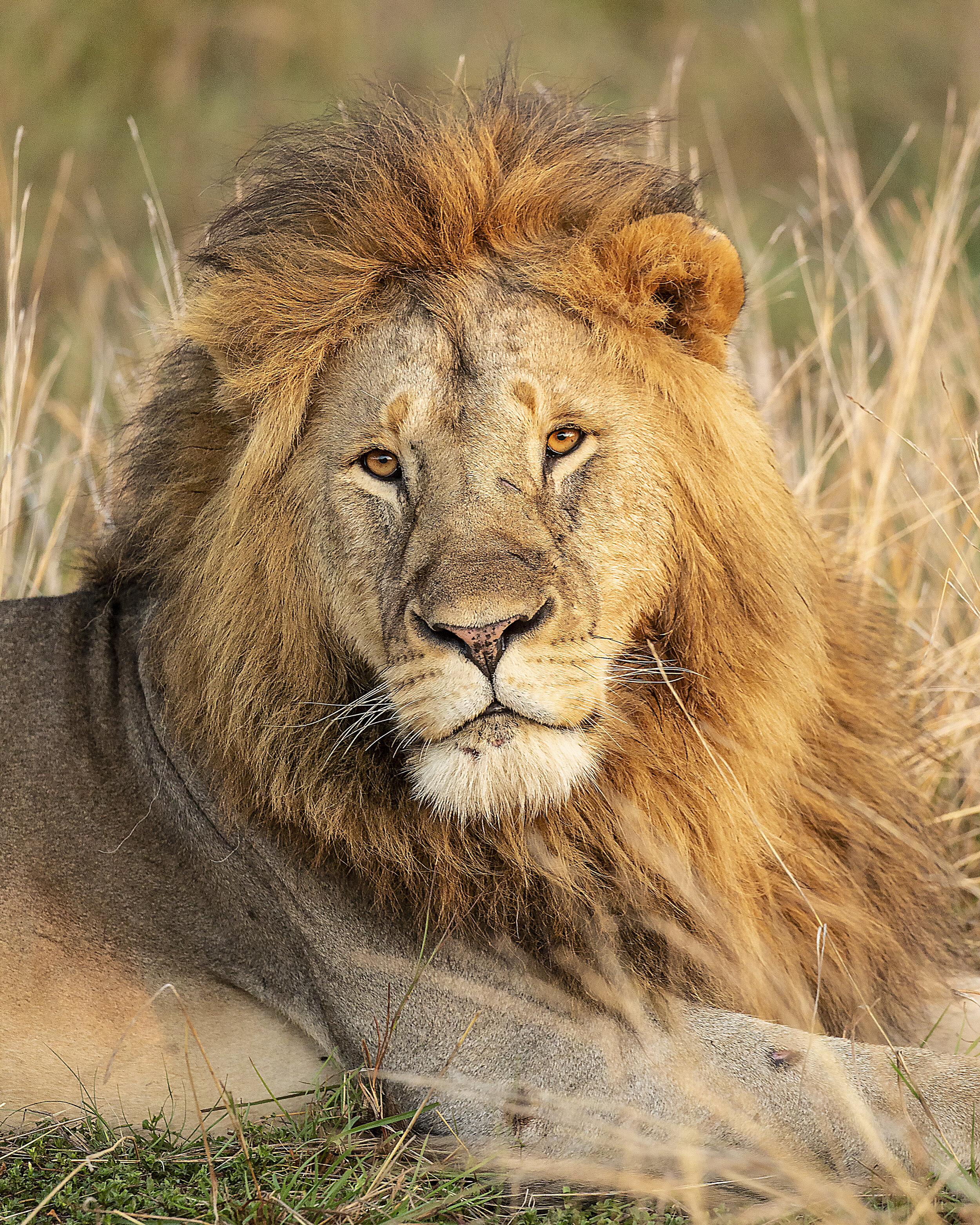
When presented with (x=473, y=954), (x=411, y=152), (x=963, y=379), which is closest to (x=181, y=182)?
(x=963, y=379)

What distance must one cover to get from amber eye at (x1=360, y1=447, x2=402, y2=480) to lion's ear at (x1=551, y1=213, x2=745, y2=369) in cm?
53

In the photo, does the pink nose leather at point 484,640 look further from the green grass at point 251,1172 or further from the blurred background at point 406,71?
the blurred background at point 406,71

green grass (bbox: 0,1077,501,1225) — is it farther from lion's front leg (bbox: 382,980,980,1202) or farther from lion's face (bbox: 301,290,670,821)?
lion's face (bbox: 301,290,670,821)

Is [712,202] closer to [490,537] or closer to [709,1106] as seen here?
[490,537]

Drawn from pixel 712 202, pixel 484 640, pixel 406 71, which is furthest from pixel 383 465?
pixel 406 71

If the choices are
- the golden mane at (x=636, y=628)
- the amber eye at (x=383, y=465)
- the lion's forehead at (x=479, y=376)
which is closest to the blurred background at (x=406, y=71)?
the golden mane at (x=636, y=628)

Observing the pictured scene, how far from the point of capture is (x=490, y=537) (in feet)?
9.68

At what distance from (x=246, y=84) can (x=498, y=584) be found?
1174 cm

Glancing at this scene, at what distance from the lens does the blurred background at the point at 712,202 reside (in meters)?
5.18

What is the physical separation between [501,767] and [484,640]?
0.27 meters

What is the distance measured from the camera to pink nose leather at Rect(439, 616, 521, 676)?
2793 millimetres

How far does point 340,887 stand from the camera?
A: 10.8ft

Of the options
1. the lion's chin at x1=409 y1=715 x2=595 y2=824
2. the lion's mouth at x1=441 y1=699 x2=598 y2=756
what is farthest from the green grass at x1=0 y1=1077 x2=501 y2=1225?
the lion's mouth at x1=441 y1=699 x2=598 y2=756

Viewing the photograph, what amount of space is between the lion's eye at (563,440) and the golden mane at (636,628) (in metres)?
0.23
